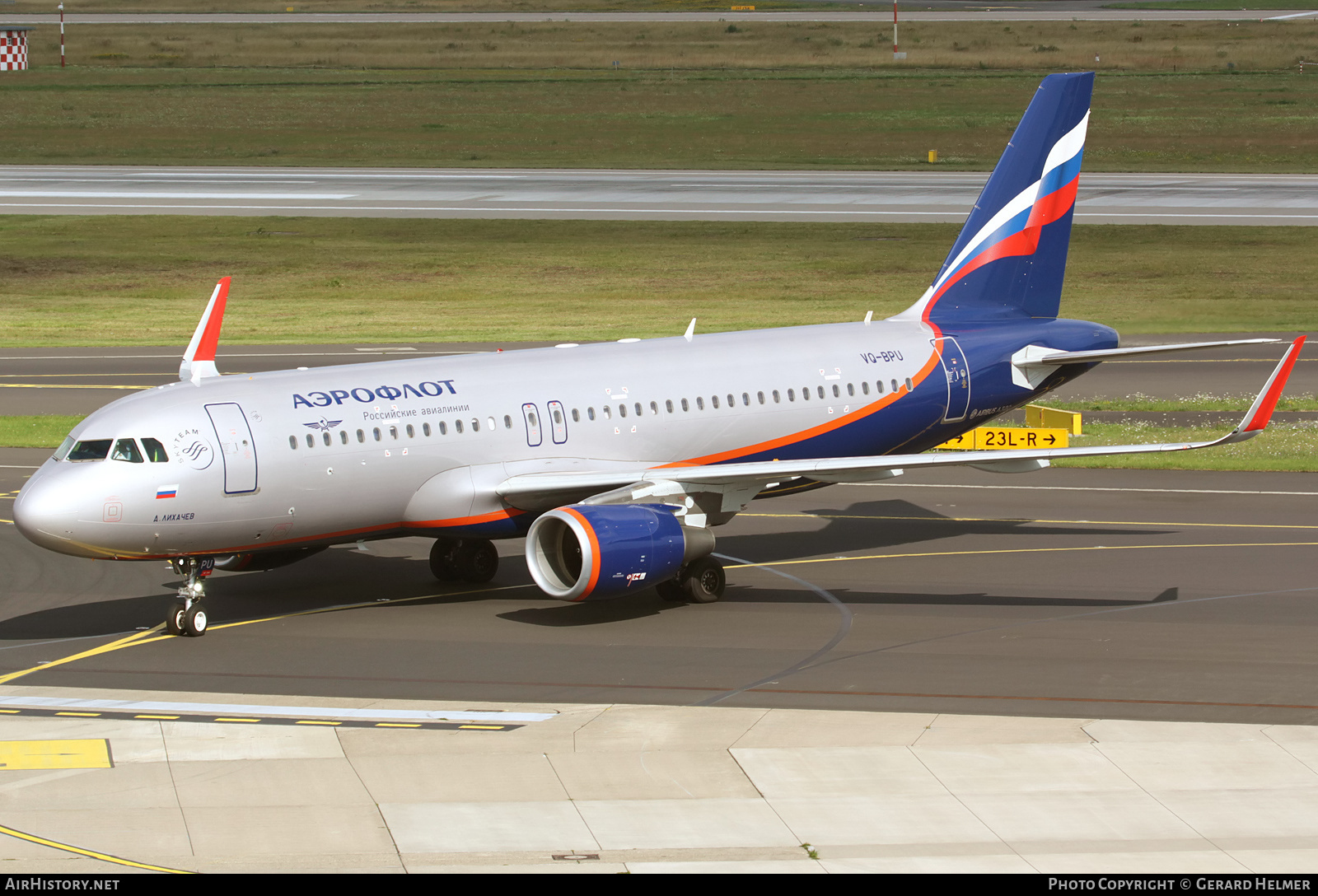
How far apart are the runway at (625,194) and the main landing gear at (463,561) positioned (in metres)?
53.5

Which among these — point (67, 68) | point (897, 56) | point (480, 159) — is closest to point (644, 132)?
A: point (480, 159)

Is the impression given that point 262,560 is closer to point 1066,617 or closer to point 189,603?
point 189,603

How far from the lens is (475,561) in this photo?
33.1 metres

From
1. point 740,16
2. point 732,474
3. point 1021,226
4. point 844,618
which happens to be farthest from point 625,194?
point 740,16

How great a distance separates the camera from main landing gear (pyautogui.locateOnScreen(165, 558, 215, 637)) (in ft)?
94.1

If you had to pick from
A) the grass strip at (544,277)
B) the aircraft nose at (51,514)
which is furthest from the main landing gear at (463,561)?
the grass strip at (544,277)

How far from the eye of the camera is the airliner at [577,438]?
91.9ft

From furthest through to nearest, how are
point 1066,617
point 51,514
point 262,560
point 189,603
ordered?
1. point 262,560
2. point 1066,617
3. point 189,603
4. point 51,514

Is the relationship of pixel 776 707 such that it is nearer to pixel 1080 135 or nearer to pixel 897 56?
pixel 1080 135

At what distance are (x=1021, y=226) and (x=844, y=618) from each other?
1262cm

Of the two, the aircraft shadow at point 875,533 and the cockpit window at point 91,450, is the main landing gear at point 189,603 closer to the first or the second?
the cockpit window at point 91,450

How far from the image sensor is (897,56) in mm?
133500

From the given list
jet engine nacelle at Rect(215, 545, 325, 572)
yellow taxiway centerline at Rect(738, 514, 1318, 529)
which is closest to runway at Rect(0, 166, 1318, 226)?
yellow taxiway centerline at Rect(738, 514, 1318, 529)

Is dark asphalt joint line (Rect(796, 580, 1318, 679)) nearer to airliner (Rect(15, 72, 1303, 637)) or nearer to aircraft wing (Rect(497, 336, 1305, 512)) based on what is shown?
aircraft wing (Rect(497, 336, 1305, 512))
